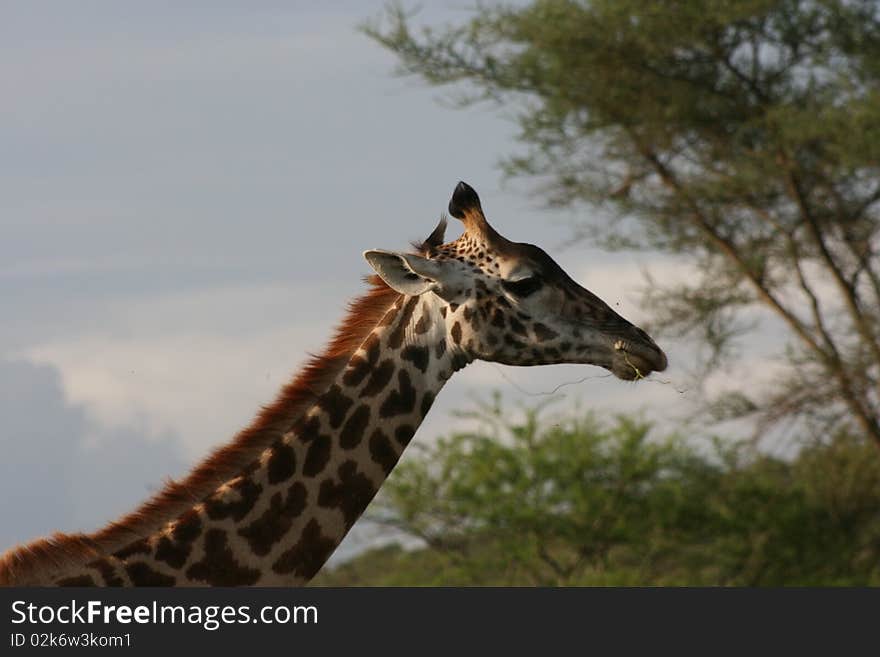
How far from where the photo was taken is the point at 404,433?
6.93 meters

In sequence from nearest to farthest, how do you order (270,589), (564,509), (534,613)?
(270,589) < (534,613) < (564,509)

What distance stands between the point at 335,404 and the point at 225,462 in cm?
58

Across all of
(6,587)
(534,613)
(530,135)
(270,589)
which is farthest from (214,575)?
(530,135)

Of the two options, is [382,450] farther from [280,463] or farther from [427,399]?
[280,463]

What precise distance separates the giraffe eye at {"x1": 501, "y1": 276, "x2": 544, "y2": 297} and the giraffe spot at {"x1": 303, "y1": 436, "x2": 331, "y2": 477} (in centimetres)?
112

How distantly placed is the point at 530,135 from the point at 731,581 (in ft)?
32.4

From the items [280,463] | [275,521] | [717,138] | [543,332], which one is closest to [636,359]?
[543,332]

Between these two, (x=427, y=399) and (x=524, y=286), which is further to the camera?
(x=524, y=286)

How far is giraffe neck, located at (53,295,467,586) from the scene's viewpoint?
6355 millimetres

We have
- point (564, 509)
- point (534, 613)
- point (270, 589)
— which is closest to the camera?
point (270, 589)

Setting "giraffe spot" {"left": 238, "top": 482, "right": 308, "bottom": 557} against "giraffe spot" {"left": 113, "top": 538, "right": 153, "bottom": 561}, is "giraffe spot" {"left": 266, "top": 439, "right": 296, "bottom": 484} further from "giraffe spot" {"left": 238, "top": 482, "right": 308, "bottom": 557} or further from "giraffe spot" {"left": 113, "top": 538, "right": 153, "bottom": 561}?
"giraffe spot" {"left": 113, "top": 538, "right": 153, "bottom": 561}

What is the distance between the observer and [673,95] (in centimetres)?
2772

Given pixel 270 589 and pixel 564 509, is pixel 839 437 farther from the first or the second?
pixel 270 589

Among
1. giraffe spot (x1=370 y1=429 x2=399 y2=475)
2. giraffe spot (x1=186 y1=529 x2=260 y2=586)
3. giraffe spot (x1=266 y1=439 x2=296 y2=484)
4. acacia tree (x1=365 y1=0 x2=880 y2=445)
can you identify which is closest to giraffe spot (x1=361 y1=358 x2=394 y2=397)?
giraffe spot (x1=370 y1=429 x2=399 y2=475)
